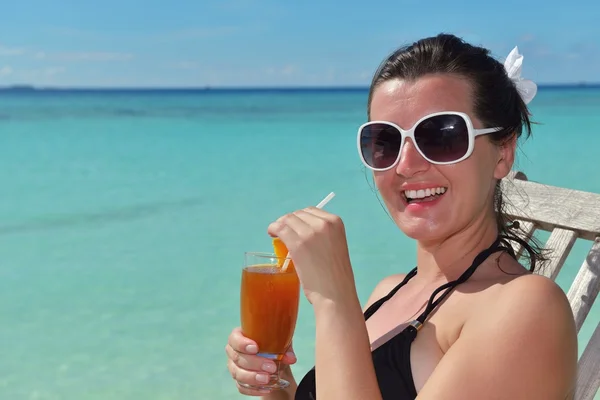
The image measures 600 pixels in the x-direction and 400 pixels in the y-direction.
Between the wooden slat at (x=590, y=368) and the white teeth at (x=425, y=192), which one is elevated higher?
the white teeth at (x=425, y=192)

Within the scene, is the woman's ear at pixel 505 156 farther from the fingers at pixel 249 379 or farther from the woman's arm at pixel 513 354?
the fingers at pixel 249 379

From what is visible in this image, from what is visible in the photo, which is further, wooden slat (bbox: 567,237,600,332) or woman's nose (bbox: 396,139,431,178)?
wooden slat (bbox: 567,237,600,332)

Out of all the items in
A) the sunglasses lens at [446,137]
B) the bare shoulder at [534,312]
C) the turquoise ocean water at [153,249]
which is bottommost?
the turquoise ocean water at [153,249]

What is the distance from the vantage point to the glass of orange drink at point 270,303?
1912 mm

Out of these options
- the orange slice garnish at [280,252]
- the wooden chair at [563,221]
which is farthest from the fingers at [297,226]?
the wooden chair at [563,221]

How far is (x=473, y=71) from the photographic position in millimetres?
1931

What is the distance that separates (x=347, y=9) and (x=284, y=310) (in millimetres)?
52952

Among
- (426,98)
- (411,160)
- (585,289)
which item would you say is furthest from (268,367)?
(585,289)

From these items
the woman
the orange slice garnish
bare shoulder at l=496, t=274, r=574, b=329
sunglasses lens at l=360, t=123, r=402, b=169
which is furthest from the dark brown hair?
the orange slice garnish

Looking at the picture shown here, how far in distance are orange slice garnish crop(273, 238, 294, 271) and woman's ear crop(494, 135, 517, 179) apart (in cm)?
54

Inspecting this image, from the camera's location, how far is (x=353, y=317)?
1.69 m

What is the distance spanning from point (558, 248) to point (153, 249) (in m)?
6.77

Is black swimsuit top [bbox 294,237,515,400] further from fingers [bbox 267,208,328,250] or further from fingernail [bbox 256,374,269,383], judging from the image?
fingers [bbox 267,208,328,250]

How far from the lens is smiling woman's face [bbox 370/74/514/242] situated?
6.13 ft
